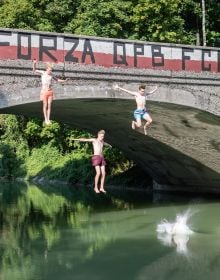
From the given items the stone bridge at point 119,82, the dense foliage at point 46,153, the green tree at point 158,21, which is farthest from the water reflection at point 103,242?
the green tree at point 158,21

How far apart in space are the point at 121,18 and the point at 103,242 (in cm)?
1622

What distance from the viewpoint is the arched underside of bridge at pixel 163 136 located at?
66.2 feet

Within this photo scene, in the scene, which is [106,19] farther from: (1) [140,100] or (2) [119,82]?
(1) [140,100]

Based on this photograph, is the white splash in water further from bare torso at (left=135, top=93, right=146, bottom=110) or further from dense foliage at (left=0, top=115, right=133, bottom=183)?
dense foliage at (left=0, top=115, right=133, bottom=183)

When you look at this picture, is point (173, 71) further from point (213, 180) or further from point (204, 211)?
point (213, 180)

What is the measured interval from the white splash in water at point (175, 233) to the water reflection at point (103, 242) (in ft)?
0.11

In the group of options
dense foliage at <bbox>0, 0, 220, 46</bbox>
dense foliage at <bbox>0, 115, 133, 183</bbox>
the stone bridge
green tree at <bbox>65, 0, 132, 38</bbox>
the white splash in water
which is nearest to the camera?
the stone bridge

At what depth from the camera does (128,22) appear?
32.0 metres

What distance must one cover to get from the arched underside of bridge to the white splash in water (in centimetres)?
355

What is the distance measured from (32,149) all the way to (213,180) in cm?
1735

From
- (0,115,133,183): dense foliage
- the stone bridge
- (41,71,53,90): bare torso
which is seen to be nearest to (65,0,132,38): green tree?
(0,115,133,183): dense foliage

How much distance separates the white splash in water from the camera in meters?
17.4

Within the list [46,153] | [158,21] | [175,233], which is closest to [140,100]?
[175,233]

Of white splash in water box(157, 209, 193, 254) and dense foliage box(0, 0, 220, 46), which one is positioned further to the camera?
dense foliage box(0, 0, 220, 46)
